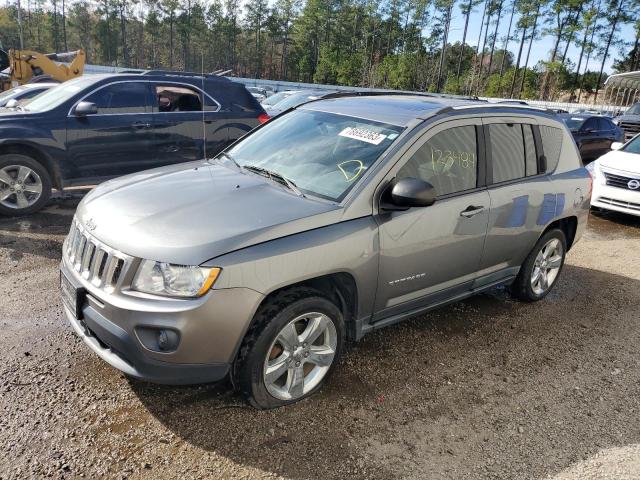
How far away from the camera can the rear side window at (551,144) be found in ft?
14.9

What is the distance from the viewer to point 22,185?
642cm

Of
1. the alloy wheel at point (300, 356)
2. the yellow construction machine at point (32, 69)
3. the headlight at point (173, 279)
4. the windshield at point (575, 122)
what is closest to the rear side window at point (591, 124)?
the windshield at point (575, 122)

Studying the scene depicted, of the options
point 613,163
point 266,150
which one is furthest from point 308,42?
point 266,150

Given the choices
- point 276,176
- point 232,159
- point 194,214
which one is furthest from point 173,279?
point 232,159

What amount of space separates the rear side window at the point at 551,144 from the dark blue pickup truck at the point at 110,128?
11.6 feet

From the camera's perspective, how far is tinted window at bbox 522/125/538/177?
4312 millimetres

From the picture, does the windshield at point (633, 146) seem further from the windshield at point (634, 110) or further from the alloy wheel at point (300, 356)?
the windshield at point (634, 110)

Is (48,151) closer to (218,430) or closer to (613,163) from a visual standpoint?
(218,430)

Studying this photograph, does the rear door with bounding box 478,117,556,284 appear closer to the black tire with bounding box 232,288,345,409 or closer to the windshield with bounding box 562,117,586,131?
the black tire with bounding box 232,288,345,409

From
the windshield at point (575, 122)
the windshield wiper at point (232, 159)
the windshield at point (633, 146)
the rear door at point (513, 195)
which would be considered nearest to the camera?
the windshield wiper at point (232, 159)

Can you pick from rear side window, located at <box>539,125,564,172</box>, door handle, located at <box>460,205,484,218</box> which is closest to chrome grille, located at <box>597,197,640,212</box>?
rear side window, located at <box>539,125,564,172</box>

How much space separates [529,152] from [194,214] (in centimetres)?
293

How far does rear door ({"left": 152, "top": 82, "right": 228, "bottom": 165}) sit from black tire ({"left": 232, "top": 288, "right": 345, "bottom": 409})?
4.74 meters

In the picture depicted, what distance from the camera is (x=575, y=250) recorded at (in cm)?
689
